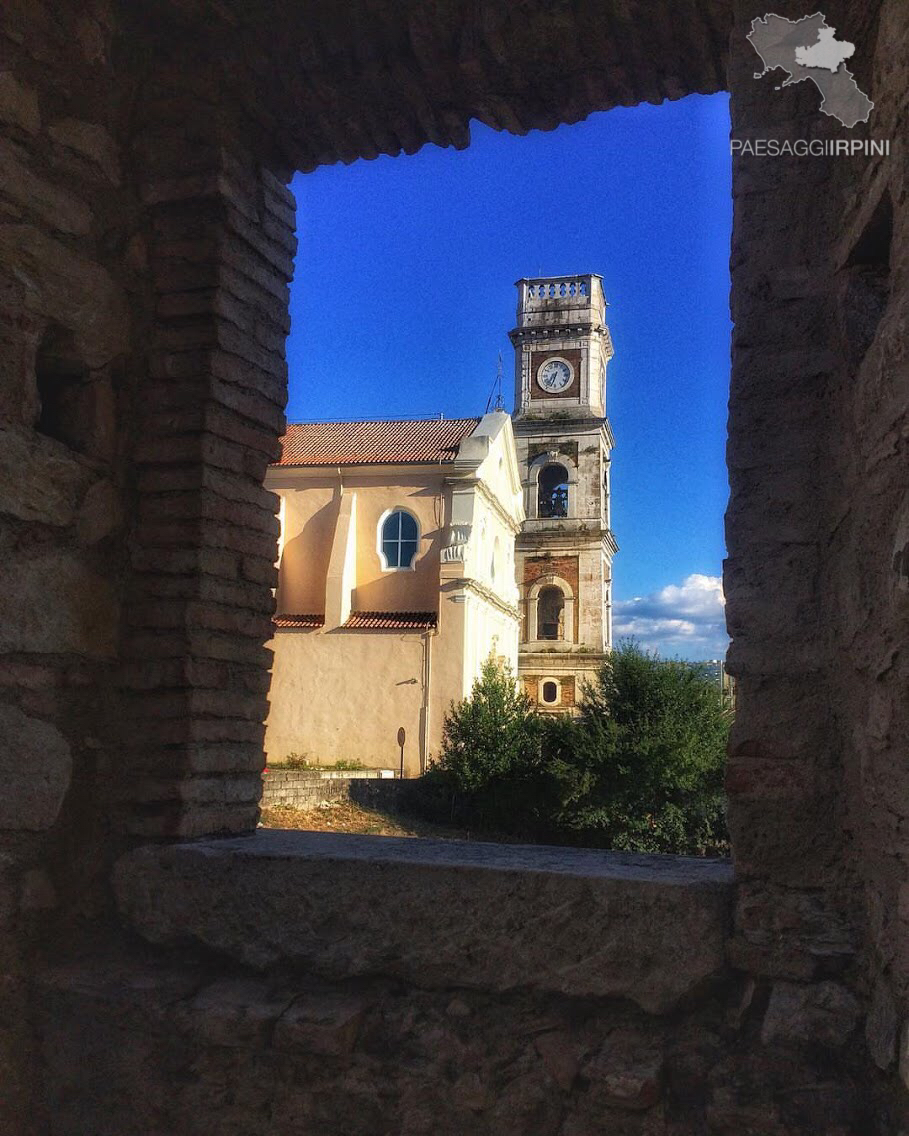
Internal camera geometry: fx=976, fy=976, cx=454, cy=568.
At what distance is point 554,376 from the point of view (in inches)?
1395

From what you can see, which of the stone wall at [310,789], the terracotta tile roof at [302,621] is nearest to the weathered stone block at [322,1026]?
the stone wall at [310,789]

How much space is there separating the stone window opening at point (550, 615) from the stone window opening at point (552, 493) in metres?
2.79

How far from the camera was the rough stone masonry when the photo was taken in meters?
2.18

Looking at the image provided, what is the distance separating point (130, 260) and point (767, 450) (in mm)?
2159

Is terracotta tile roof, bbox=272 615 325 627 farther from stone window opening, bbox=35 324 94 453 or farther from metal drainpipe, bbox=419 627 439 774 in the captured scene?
stone window opening, bbox=35 324 94 453

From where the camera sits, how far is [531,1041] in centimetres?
244

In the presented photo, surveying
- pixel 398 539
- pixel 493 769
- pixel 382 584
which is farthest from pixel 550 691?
pixel 493 769

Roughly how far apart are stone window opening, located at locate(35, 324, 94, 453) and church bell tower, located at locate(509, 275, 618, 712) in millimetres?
28271

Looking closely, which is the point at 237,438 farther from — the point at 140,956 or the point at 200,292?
the point at 140,956

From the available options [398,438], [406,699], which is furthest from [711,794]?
[398,438]

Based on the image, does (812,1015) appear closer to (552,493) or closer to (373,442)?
(373,442)

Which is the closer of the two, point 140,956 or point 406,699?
point 140,956

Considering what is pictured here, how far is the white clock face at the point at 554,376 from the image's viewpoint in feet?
116

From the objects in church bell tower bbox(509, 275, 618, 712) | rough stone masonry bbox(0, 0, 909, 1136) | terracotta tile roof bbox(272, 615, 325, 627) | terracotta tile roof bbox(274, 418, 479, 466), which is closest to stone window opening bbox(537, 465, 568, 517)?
church bell tower bbox(509, 275, 618, 712)
